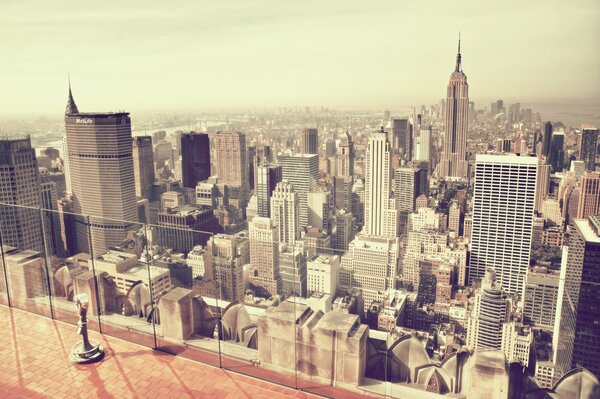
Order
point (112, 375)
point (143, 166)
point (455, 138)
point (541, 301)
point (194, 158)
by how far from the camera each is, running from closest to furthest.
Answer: point (112, 375) < point (541, 301) < point (143, 166) < point (455, 138) < point (194, 158)

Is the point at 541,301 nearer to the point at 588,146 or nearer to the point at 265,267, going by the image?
the point at 265,267

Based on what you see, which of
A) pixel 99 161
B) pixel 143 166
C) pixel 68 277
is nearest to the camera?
pixel 68 277

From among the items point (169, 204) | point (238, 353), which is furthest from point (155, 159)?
point (238, 353)

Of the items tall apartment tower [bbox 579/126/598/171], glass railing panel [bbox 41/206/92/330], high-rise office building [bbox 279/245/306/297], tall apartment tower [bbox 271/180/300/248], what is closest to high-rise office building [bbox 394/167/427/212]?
tall apartment tower [bbox 271/180/300/248]

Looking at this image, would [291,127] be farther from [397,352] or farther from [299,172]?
[397,352]

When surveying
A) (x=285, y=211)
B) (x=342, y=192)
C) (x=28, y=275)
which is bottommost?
(x=285, y=211)

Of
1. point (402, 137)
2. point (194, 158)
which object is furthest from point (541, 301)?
point (194, 158)
